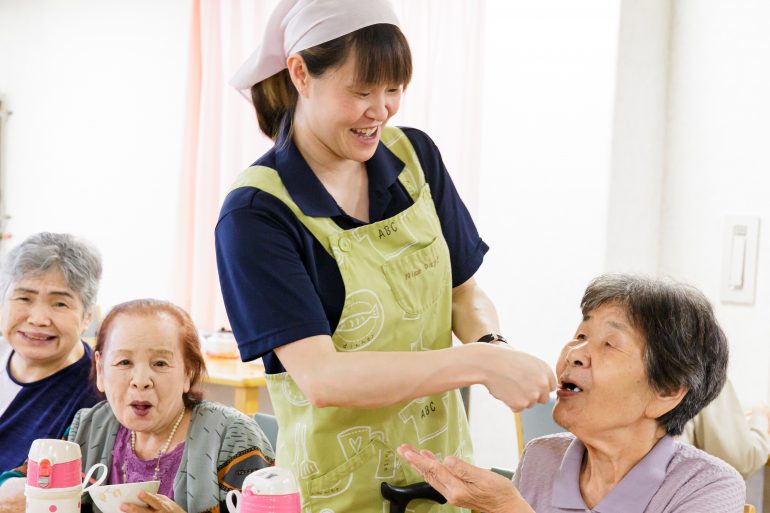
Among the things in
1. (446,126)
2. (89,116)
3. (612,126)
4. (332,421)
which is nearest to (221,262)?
(332,421)

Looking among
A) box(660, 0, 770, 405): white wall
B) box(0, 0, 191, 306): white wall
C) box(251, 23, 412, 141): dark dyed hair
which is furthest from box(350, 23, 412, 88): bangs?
box(0, 0, 191, 306): white wall

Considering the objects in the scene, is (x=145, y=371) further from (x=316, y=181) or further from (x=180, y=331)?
(x=316, y=181)

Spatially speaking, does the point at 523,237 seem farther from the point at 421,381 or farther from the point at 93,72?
the point at 93,72

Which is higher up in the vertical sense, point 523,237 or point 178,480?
point 523,237

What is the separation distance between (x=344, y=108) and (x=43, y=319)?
1091 millimetres

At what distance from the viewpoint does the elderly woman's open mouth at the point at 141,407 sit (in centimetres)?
197

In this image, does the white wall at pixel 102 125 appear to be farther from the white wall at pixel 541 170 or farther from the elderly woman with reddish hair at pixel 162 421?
the elderly woman with reddish hair at pixel 162 421

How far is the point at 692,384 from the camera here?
1640 millimetres

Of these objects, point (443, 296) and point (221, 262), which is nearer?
point (221, 262)

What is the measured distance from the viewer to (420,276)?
66.4 inches

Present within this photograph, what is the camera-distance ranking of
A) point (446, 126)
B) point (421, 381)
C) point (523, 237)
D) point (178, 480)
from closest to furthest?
point (421, 381) → point (178, 480) → point (523, 237) → point (446, 126)

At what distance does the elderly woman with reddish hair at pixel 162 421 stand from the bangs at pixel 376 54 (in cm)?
81

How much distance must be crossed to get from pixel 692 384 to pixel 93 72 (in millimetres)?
4939

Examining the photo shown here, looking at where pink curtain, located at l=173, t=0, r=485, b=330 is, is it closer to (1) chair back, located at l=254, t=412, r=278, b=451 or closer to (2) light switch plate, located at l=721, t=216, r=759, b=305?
(2) light switch plate, located at l=721, t=216, r=759, b=305
